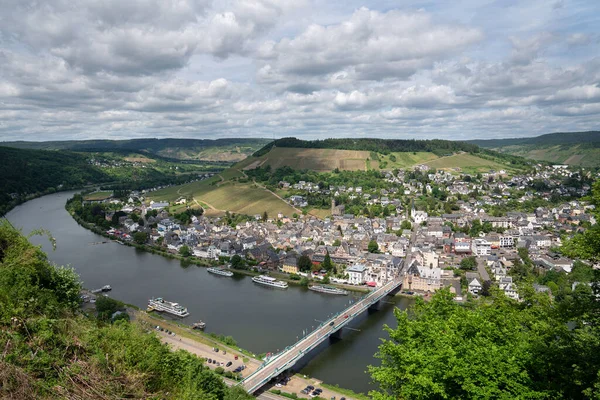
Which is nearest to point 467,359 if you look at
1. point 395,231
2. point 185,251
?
point 185,251

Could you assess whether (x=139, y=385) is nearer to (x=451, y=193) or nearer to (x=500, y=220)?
(x=500, y=220)

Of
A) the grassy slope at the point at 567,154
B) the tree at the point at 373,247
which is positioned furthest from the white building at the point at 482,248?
the grassy slope at the point at 567,154

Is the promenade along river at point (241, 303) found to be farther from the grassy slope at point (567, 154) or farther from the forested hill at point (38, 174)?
the grassy slope at point (567, 154)

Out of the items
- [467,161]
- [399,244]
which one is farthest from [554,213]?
[467,161]

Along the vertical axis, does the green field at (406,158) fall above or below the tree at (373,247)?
above

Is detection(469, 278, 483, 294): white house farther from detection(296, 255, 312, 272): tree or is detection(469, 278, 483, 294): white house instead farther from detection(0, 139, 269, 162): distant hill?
detection(0, 139, 269, 162): distant hill

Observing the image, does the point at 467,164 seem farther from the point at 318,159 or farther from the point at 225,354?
the point at 225,354
